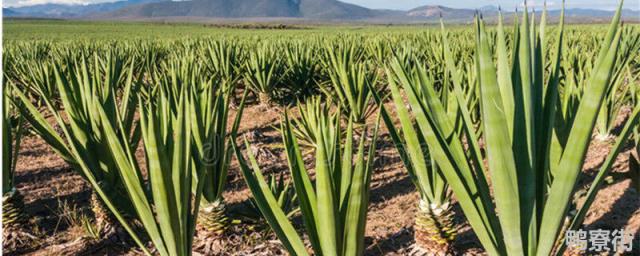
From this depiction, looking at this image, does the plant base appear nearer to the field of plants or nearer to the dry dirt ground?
the field of plants

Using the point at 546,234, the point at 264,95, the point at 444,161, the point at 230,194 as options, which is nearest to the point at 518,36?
the point at 444,161

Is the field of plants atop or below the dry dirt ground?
atop

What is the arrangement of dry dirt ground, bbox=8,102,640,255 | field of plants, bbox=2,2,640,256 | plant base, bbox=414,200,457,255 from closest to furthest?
1. field of plants, bbox=2,2,640,256
2. plant base, bbox=414,200,457,255
3. dry dirt ground, bbox=8,102,640,255

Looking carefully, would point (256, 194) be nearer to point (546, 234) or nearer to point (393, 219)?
point (546, 234)

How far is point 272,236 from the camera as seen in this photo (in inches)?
100

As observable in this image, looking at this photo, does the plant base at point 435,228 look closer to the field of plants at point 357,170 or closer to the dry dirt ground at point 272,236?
the field of plants at point 357,170

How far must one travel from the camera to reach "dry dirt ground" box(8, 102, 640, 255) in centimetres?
248

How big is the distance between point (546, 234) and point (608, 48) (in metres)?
0.52

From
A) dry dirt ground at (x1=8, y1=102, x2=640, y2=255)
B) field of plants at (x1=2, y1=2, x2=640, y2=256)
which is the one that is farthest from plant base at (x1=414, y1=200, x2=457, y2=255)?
dry dirt ground at (x1=8, y1=102, x2=640, y2=255)

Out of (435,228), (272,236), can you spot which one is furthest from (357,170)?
(272,236)

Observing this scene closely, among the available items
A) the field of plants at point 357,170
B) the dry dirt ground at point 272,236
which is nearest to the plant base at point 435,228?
the field of plants at point 357,170

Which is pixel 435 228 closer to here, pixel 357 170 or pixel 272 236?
pixel 272 236

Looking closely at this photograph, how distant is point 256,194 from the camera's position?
146 cm

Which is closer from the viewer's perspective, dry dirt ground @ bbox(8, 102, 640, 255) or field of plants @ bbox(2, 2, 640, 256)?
field of plants @ bbox(2, 2, 640, 256)
